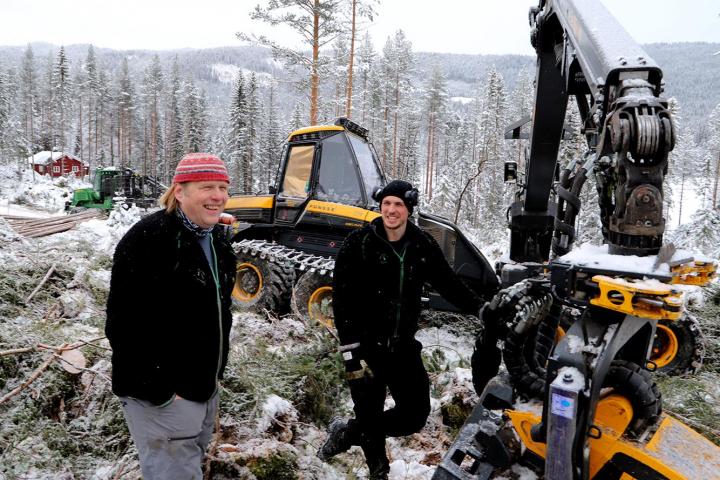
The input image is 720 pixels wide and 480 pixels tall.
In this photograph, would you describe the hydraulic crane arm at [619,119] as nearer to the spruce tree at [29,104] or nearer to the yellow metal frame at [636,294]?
the yellow metal frame at [636,294]

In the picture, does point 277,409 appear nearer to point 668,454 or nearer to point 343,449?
point 343,449

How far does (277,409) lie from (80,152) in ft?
230

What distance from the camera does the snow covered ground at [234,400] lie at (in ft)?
11.2

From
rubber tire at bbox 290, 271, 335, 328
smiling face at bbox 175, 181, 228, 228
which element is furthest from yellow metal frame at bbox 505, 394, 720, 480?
rubber tire at bbox 290, 271, 335, 328

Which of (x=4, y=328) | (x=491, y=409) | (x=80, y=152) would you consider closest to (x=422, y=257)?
(x=491, y=409)

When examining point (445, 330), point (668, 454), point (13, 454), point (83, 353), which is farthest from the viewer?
point (445, 330)

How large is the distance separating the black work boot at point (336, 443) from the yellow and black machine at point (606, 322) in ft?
4.09

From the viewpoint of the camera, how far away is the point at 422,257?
373cm

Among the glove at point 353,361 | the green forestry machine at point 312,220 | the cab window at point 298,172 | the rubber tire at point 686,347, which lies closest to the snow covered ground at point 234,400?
the rubber tire at point 686,347

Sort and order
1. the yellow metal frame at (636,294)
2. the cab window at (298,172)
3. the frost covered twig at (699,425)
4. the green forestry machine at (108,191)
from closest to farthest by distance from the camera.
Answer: the yellow metal frame at (636,294)
the frost covered twig at (699,425)
the cab window at (298,172)
the green forestry machine at (108,191)

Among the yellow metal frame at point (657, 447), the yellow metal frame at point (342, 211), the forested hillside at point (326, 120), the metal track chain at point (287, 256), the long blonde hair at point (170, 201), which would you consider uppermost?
the forested hillside at point (326, 120)

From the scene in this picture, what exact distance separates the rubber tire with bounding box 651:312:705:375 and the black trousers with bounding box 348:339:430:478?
366cm

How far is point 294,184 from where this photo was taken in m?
8.41

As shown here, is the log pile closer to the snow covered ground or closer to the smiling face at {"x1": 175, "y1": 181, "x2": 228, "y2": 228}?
the snow covered ground
